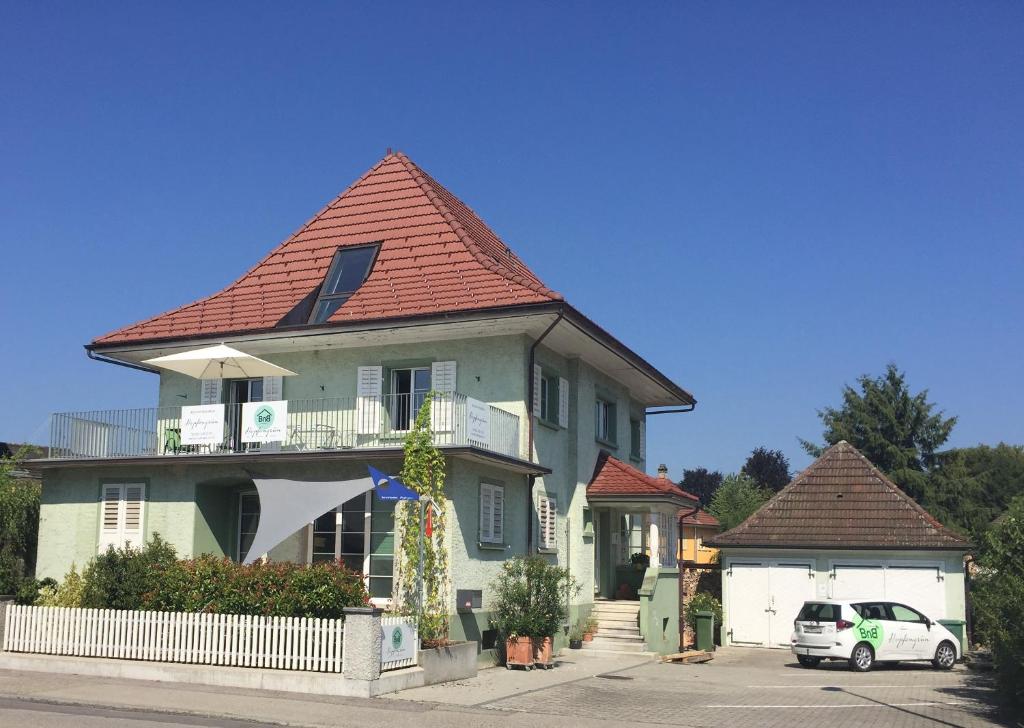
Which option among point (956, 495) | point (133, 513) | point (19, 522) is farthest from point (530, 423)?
point (956, 495)

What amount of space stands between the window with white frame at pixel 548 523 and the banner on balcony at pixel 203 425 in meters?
7.01

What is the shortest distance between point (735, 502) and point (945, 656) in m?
34.8

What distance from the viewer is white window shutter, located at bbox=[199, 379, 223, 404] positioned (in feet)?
80.5

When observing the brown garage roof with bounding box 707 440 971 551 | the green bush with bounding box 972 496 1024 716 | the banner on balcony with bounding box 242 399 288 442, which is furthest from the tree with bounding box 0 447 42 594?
the green bush with bounding box 972 496 1024 716

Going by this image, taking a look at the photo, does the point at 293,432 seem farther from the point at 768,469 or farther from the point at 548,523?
the point at 768,469

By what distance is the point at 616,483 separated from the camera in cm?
2595

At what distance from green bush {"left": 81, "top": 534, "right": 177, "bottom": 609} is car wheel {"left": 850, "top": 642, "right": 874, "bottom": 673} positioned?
13506mm

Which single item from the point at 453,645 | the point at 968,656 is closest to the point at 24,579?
the point at 453,645

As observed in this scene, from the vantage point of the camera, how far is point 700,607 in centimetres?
2564

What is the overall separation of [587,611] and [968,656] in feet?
28.0

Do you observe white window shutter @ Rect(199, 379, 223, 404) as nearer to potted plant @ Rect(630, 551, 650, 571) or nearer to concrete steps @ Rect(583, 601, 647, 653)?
concrete steps @ Rect(583, 601, 647, 653)

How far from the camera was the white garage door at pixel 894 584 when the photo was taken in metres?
24.9

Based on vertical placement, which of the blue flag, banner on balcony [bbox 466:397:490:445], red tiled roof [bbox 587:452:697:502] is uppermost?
banner on balcony [bbox 466:397:490:445]

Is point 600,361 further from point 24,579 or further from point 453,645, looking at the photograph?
point 24,579
